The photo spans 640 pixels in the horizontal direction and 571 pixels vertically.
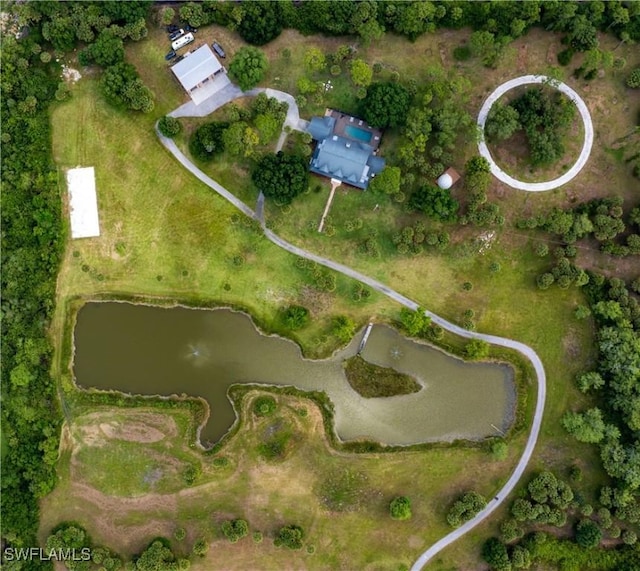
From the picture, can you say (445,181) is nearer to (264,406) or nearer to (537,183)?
(537,183)

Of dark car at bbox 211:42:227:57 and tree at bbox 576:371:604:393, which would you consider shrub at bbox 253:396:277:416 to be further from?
dark car at bbox 211:42:227:57

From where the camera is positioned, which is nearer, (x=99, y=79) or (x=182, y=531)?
(x=182, y=531)

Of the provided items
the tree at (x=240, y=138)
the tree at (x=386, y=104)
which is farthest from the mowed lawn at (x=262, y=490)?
the tree at (x=386, y=104)

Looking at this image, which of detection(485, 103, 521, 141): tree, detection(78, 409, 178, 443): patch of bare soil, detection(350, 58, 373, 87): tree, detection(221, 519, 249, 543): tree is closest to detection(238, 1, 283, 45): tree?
detection(350, 58, 373, 87): tree

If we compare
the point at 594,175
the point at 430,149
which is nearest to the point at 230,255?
the point at 430,149

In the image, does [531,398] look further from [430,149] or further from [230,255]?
[230,255]

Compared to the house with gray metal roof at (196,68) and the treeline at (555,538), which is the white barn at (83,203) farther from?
the treeline at (555,538)
